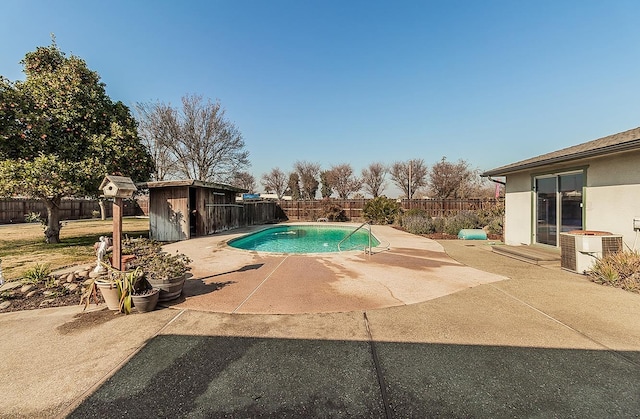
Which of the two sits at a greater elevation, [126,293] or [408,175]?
[408,175]


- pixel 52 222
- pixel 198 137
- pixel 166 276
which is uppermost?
pixel 198 137

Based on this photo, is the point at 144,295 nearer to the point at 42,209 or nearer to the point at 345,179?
the point at 42,209

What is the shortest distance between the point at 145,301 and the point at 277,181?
41.2 m

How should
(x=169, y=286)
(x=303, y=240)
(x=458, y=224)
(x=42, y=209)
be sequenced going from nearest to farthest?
1. (x=169, y=286)
2. (x=458, y=224)
3. (x=303, y=240)
4. (x=42, y=209)

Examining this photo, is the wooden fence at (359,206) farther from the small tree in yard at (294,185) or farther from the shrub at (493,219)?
the small tree in yard at (294,185)

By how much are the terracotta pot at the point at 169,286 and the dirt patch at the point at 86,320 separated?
56 centimetres

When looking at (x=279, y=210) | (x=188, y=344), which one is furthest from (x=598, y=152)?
(x=279, y=210)

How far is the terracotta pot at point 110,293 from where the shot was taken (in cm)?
365

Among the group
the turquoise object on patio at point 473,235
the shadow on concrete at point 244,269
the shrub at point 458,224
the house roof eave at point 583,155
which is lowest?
the shadow on concrete at point 244,269

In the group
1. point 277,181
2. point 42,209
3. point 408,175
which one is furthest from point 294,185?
point 42,209

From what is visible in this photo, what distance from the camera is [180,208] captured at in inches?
447

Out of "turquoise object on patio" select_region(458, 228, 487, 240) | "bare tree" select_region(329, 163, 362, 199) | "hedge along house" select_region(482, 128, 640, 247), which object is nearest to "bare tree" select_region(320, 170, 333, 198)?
"bare tree" select_region(329, 163, 362, 199)

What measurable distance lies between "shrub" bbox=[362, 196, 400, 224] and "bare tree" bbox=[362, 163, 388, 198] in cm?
2032

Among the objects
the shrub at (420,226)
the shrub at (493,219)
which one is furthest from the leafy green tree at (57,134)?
the shrub at (493,219)
